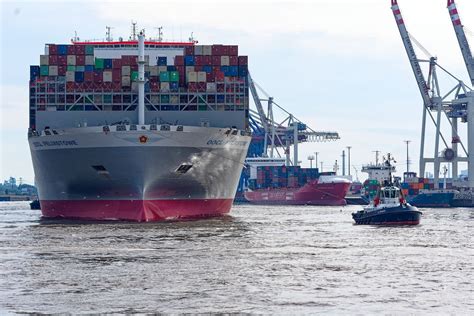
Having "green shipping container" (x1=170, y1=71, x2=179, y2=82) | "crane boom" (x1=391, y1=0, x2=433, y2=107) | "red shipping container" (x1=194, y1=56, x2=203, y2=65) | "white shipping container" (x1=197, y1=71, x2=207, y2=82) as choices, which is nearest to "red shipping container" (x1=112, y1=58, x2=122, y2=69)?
"green shipping container" (x1=170, y1=71, x2=179, y2=82)

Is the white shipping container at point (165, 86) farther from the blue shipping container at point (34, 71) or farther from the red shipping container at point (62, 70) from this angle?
the blue shipping container at point (34, 71)

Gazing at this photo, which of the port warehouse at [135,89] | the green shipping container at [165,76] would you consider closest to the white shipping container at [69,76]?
the port warehouse at [135,89]

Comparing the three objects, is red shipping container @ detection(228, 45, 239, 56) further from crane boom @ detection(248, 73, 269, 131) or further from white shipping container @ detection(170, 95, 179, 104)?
crane boom @ detection(248, 73, 269, 131)

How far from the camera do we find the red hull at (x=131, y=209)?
62.7 m

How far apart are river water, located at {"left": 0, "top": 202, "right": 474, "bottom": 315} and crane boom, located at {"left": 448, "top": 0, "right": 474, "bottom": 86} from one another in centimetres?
7827

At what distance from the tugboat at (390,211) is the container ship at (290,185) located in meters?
79.6

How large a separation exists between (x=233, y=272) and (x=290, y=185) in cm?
12056

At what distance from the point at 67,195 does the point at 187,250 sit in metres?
26.6

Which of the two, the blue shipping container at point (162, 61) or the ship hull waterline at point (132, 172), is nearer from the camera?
the ship hull waterline at point (132, 172)

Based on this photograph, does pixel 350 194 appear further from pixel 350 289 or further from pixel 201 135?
pixel 350 289

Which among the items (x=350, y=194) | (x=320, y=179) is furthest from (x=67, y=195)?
(x=350, y=194)

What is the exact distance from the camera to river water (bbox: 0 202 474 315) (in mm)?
26719

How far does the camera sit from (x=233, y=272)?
33938 millimetres

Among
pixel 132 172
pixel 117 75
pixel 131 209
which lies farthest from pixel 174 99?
pixel 131 209
